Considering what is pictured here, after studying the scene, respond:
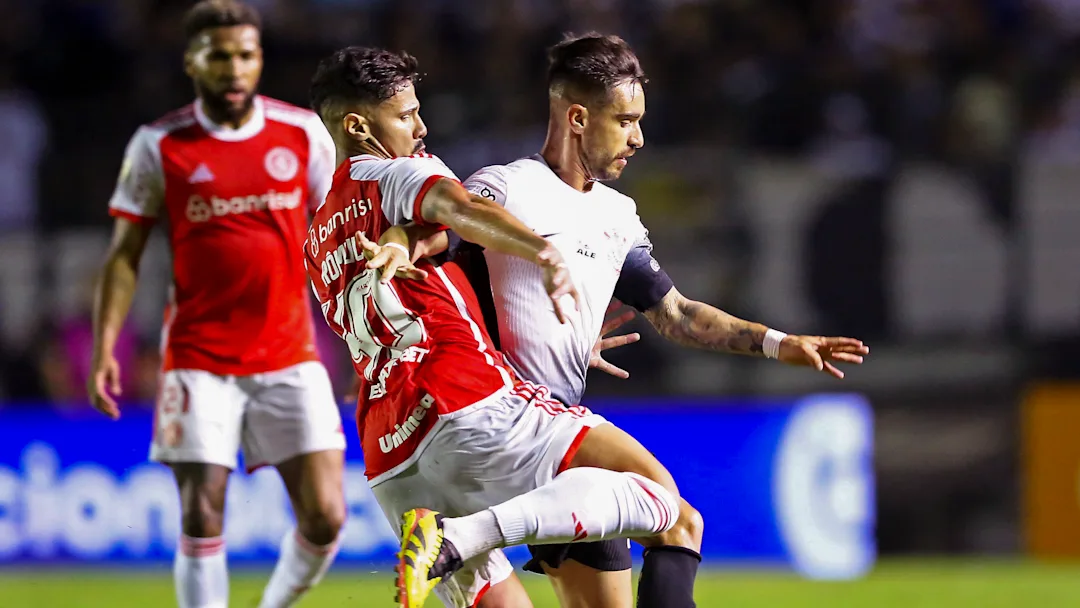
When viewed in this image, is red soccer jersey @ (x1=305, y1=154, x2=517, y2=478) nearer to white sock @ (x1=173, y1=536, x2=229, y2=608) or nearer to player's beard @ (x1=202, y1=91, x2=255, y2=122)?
white sock @ (x1=173, y1=536, x2=229, y2=608)

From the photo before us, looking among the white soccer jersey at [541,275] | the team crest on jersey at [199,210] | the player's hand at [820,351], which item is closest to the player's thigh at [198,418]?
the team crest on jersey at [199,210]

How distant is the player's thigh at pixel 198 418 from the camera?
6.38m

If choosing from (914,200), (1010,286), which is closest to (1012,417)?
(1010,286)

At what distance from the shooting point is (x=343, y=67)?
15.7 feet

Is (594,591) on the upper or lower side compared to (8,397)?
lower

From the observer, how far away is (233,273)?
258 inches

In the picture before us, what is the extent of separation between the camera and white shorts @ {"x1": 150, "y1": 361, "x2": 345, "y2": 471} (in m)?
6.43

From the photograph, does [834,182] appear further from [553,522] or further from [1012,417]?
[553,522]

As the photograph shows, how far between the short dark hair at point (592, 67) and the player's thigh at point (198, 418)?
233 centimetres

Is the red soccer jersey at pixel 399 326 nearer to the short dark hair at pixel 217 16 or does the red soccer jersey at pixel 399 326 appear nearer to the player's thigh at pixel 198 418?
the player's thigh at pixel 198 418

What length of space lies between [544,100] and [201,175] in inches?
195

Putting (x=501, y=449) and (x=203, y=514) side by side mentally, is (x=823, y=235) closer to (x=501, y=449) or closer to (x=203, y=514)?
(x=203, y=514)

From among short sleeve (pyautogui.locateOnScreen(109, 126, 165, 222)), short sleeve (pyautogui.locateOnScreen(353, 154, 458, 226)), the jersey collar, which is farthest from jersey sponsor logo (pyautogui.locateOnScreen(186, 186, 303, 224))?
short sleeve (pyautogui.locateOnScreen(353, 154, 458, 226))

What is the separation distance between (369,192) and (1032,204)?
24.8ft
